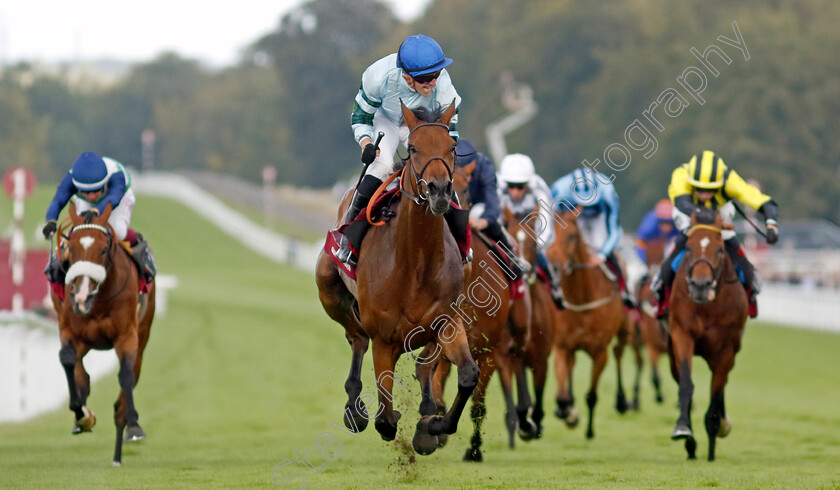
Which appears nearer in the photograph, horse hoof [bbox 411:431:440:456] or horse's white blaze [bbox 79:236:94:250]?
horse hoof [bbox 411:431:440:456]

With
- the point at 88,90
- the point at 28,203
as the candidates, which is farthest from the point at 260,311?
the point at 88,90

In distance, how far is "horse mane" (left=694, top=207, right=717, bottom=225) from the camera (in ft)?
33.6

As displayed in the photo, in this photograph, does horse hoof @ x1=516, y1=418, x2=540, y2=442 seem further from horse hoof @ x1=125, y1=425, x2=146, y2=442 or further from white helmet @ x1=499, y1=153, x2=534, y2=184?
horse hoof @ x1=125, y1=425, x2=146, y2=442

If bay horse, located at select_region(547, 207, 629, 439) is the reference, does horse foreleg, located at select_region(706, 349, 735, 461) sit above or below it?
below

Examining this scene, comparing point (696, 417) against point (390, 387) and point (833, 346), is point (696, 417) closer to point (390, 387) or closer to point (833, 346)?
point (390, 387)

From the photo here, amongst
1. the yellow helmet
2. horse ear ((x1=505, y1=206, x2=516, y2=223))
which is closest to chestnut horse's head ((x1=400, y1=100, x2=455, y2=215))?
the yellow helmet

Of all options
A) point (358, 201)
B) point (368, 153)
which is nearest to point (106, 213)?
point (358, 201)

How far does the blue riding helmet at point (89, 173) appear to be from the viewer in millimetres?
10266

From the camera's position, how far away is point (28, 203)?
60.2 metres

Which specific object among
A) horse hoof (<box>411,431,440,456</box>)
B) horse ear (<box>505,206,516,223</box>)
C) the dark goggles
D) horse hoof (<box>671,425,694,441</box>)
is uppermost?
the dark goggles

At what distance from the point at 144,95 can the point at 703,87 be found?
76.4 meters

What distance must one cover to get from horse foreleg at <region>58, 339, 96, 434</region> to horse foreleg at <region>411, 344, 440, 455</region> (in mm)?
2969

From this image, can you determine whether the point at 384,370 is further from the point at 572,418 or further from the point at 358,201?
the point at 572,418

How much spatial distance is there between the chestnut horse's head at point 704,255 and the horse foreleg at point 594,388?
2691 millimetres
